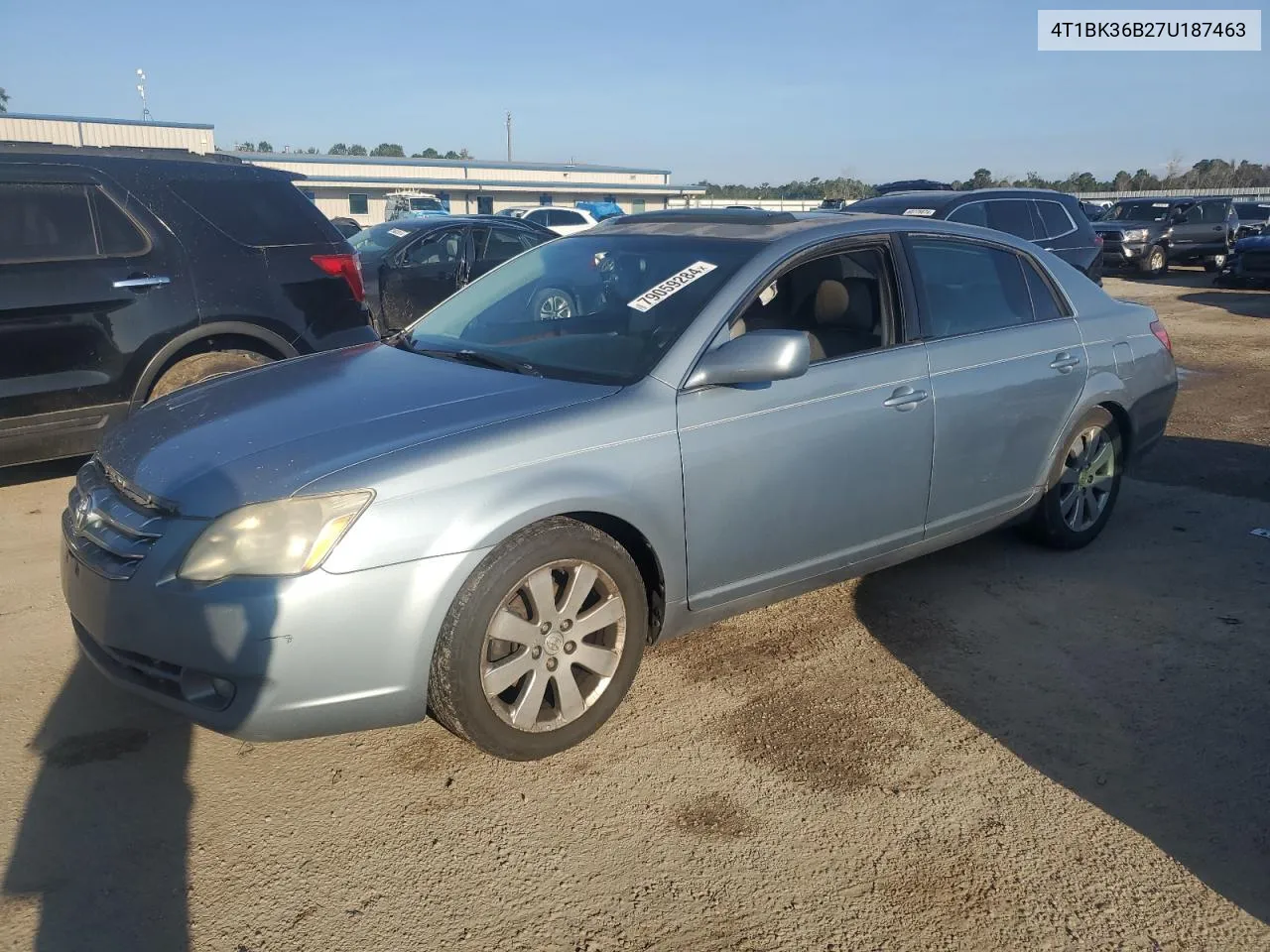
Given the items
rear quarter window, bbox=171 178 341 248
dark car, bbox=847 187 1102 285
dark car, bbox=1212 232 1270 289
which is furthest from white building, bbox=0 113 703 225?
rear quarter window, bbox=171 178 341 248

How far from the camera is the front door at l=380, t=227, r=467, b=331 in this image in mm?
10805

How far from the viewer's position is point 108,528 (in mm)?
3004

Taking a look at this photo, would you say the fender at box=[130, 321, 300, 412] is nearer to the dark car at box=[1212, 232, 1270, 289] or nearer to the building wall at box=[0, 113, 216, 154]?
the dark car at box=[1212, 232, 1270, 289]

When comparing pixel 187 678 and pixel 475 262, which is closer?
pixel 187 678

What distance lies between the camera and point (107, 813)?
2.85m

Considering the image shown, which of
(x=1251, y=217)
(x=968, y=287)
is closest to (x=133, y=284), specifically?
(x=968, y=287)

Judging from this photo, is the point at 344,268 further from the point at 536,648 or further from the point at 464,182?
the point at 464,182

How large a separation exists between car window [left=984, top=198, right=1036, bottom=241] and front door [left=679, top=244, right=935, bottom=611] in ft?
24.9

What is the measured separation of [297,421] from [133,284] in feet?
9.44

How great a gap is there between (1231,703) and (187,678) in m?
3.44

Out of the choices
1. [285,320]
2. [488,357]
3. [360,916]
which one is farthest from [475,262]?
[360,916]

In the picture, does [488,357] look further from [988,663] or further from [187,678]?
[988,663]

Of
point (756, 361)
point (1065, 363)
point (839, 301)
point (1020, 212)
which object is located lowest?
point (1065, 363)

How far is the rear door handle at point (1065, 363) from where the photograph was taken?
452 cm
